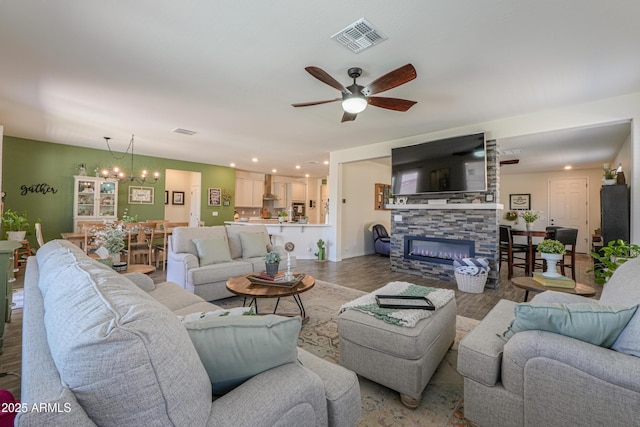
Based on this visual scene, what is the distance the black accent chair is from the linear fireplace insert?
1711 mm

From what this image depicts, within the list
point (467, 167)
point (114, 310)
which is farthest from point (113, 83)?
point (467, 167)

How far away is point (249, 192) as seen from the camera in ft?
31.9

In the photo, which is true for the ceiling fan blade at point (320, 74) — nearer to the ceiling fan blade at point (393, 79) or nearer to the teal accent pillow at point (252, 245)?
the ceiling fan blade at point (393, 79)

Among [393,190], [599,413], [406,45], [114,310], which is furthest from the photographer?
[393,190]

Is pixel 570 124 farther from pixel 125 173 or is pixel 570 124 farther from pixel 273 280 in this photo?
pixel 125 173

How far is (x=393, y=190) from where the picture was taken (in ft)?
17.7

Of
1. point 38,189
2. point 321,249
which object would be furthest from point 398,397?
point 38,189

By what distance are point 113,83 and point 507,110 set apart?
16.1ft

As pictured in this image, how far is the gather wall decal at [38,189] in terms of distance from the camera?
18.6 feet

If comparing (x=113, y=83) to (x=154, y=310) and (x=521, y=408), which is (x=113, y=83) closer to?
(x=154, y=310)

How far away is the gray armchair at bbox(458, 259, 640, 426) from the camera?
1130 mm

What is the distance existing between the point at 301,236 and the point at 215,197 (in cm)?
346

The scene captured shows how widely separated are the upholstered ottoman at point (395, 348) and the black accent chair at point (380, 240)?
5.05 meters

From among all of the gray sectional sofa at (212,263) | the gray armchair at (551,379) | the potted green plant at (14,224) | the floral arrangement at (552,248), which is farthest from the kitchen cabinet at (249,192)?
the gray armchair at (551,379)
